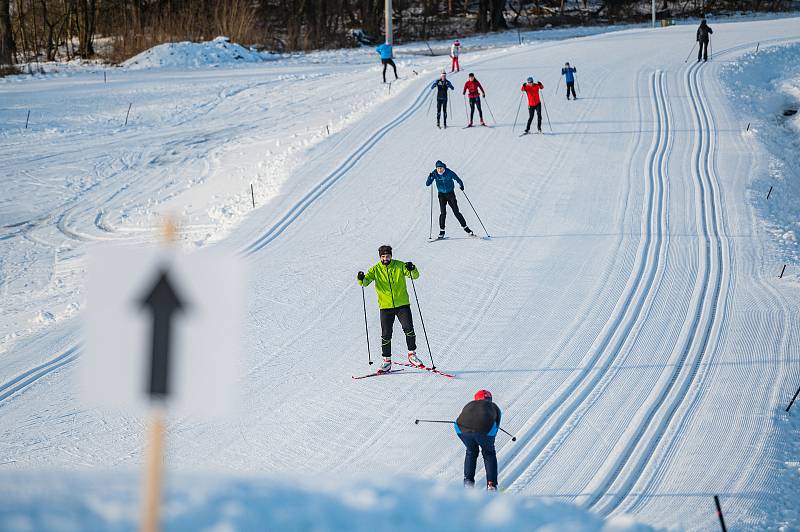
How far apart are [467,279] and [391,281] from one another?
389 centimetres

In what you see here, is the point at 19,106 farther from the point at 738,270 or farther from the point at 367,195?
the point at 738,270

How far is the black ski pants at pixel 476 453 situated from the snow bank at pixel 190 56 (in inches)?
1337

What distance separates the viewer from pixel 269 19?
55594mm

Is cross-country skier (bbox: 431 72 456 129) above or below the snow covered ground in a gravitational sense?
above

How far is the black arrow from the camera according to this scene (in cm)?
233

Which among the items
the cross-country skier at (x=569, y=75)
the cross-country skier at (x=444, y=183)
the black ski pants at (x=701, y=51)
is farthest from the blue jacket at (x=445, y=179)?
the black ski pants at (x=701, y=51)

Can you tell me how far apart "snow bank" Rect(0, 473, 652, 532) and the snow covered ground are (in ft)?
0.08

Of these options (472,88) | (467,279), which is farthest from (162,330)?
(472,88)

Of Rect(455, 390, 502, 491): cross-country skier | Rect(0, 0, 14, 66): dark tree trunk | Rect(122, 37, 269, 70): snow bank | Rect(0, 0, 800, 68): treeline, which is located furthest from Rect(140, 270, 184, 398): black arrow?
Rect(0, 0, 800, 68): treeline

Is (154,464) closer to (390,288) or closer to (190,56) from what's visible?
(390,288)

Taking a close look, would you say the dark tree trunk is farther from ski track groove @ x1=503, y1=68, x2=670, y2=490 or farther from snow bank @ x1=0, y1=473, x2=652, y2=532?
snow bank @ x1=0, y1=473, x2=652, y2=532

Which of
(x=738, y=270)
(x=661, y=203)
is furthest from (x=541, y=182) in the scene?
(x=738, y=270)

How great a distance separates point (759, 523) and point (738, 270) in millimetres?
7700

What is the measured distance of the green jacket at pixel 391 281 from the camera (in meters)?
10.6
